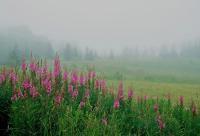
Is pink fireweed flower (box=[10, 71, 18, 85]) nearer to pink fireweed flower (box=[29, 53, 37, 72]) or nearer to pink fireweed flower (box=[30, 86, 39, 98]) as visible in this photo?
pink fireweed flower (box=[29, 53, 37, 72])

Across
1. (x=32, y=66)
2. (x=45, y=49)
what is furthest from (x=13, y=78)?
(x=45, y=49)

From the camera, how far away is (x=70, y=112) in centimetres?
562

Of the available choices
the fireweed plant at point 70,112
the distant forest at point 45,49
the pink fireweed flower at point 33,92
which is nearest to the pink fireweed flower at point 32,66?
the fireweed plant at point 70,112

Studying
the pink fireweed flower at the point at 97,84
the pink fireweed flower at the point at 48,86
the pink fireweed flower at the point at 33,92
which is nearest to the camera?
the pink fireweed flower at the point at 33,92

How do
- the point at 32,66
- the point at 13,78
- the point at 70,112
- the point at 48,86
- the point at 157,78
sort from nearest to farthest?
the point at 70,112, the point at 48,86, the point at 13,78, the point at 32,66, the point at 157,78

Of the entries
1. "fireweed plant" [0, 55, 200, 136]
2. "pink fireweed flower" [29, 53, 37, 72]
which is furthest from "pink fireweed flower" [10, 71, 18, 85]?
"pink fireweed flower" [29, 53, 37, 72]

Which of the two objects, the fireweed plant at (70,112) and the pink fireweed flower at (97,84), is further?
the pink fireweed flower at (97,84)

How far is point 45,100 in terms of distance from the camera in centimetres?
639

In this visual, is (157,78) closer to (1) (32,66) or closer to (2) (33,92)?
(1) (32,66)

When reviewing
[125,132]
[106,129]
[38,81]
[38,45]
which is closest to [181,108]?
[125,132]

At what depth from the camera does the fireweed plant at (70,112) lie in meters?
5.66

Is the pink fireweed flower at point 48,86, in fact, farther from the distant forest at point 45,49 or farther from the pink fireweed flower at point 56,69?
the distant forest at point 45,49

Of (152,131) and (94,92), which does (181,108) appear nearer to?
(152,131)

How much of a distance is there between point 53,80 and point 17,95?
1.32 metres
